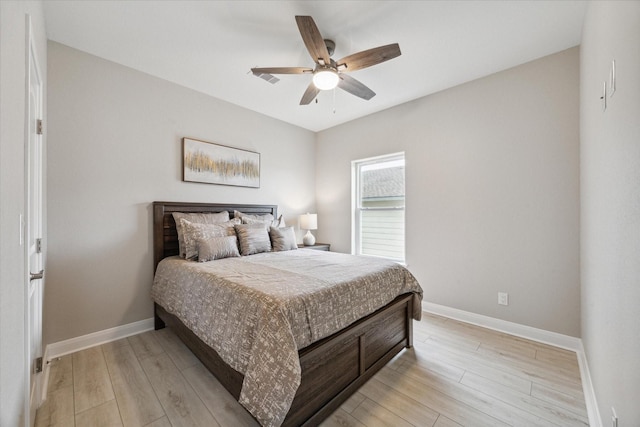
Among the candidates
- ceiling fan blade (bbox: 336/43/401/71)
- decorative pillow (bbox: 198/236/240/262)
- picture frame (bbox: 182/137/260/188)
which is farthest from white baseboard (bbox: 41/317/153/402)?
ceiling fan blade (bbox: 336/43/401/71)

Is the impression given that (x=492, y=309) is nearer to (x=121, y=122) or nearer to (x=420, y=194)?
(x=420, y=194)

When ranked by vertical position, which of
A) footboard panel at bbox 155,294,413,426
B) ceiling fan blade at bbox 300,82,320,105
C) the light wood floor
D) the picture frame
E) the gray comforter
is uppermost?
ceiling fan blade at bbox 300,82,320,105

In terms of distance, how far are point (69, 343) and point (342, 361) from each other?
2.45 meters

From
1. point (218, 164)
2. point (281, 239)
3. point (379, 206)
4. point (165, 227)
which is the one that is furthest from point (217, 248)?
point (379, 206)

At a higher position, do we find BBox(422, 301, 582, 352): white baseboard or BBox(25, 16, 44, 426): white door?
BBox(25, 16, 44, 426): white door

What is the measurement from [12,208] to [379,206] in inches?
139

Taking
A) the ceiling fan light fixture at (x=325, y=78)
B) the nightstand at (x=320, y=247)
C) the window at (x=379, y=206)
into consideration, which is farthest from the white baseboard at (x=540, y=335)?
the ceiling fan light fixture at (x=325, y=78)

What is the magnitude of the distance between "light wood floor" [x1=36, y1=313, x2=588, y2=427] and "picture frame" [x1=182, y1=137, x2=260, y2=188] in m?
1.88

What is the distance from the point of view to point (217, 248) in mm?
2590

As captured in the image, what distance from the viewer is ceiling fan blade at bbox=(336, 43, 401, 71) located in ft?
5.97

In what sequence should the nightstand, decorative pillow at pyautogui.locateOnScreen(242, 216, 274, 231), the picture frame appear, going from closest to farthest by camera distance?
1. the picture frame
2. decorative pillow at pyautogui.locateOnScreen(242, 216, 274, 231)
3. the nightstand

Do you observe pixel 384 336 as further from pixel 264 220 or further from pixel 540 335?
pixel 264 220

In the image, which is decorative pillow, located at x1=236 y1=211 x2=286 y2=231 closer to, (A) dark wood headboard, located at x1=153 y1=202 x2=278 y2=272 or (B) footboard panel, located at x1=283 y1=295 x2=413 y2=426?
(A) dark wood headboard, located at x1=153 y1=202 x2=278 y2=272

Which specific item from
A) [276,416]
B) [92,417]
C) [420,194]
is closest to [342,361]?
[276,416]
